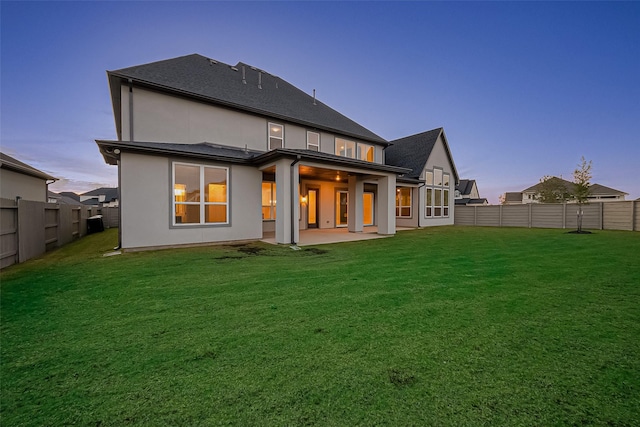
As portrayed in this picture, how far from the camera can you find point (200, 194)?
9.05 metres

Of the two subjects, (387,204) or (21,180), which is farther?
(387,204)

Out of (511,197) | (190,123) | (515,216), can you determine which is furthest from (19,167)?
(511,197)

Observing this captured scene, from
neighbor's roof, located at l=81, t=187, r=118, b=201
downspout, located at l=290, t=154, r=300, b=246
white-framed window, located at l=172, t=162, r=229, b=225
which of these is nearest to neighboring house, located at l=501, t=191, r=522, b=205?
downspout, located at l=290, t=154, r=300, b=246

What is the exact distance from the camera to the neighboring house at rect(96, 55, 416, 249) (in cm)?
820

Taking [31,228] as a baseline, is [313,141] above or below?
above

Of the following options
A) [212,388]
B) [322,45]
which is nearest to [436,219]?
[322,45]

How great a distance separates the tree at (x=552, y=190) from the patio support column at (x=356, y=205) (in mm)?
32200

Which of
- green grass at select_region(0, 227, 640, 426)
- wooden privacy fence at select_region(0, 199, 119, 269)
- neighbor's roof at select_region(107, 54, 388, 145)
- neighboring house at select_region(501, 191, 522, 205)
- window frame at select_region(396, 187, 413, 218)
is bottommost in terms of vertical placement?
green grass at select_region(0, 227, 640, 426)

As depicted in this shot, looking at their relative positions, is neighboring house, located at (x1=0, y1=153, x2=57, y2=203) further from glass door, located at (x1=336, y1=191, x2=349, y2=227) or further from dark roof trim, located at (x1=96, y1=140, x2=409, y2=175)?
glass door, located at (x1=336, y1=191, x2=349, y2=227)

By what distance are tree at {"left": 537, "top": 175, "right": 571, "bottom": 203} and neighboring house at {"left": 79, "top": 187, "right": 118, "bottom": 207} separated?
2673 inches

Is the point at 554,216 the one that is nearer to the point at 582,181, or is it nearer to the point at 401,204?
the point at 582,181

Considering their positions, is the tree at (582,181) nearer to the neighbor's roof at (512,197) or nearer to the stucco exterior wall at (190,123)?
the stucco exterior wall at (190,123)

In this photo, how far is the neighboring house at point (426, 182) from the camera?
56.1 feet

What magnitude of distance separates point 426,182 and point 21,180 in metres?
22.5
